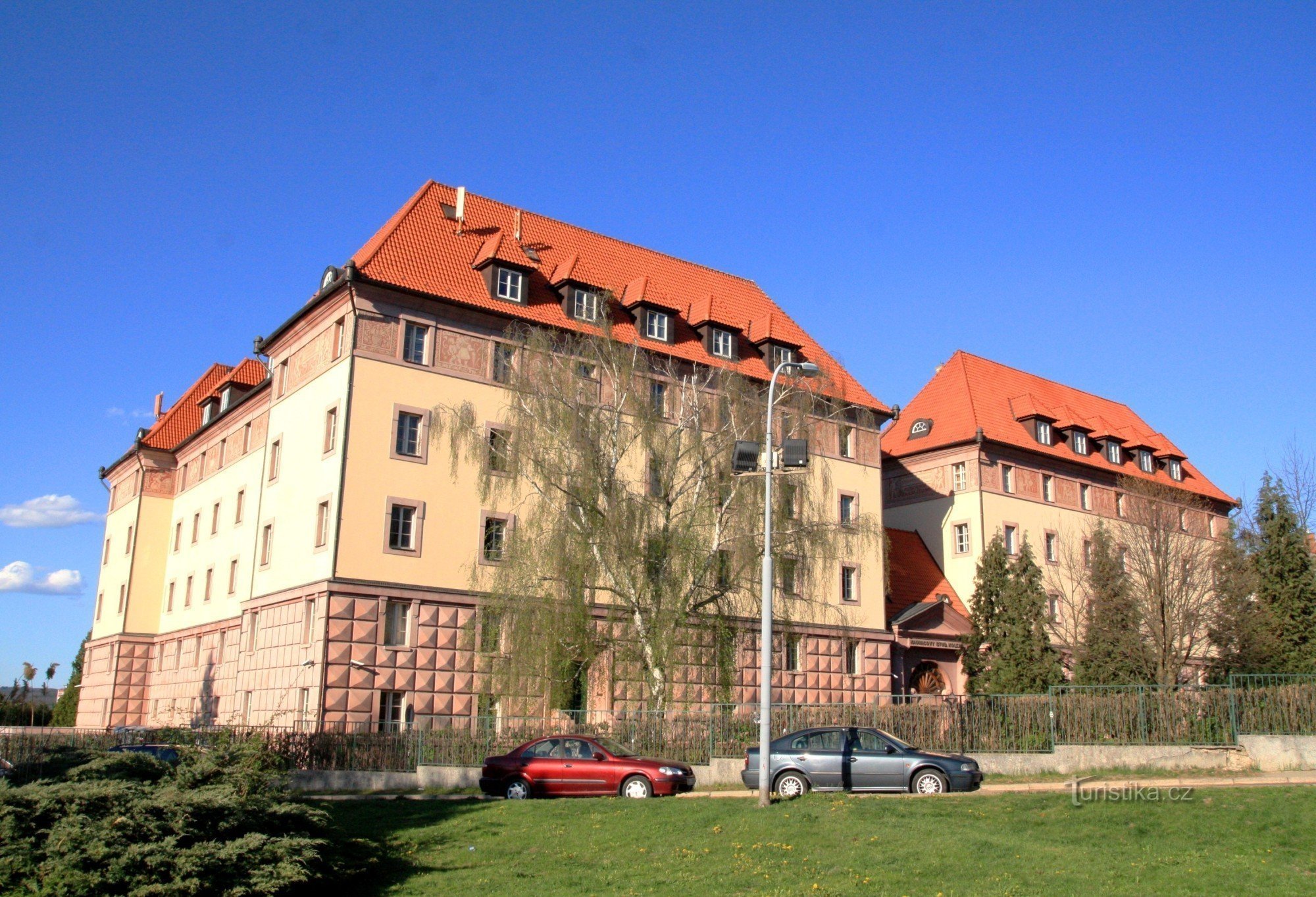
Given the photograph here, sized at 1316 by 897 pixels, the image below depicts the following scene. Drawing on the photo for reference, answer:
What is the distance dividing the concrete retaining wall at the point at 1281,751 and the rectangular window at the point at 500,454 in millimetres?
18426

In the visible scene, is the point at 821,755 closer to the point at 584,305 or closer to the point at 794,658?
the point at 794,658

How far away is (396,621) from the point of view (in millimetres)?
32844

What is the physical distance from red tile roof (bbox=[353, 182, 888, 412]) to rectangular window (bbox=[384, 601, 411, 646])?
9.50 metres

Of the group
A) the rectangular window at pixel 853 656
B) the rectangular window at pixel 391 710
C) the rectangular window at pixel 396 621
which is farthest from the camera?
the rectangular window at pixel 853 656

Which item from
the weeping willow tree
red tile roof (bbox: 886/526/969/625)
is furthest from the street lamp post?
red tile roof (bbox: 886/526/969/625)

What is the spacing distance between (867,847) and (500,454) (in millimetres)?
17205

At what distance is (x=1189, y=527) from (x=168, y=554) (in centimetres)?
4432

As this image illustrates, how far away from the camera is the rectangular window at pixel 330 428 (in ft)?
111

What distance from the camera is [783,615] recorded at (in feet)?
110

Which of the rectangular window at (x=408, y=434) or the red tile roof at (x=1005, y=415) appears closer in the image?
the rectangular window at (x=408, y=434)

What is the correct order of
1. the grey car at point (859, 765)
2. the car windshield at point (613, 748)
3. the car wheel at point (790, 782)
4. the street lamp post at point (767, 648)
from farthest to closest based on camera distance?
the car windshield at point (613, 748)
the car wheel at point (790, 782)
the grey car at point (859, 765)
the street lamp post at point (767, 648)

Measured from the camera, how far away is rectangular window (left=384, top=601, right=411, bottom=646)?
32.6 m

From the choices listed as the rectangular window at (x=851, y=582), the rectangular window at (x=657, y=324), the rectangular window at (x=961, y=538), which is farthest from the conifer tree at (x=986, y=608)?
the rectangular window at (x=657, y=324)

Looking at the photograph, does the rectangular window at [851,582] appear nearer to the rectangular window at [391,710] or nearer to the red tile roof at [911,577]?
the red tile roof at [911,577]
